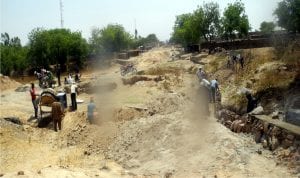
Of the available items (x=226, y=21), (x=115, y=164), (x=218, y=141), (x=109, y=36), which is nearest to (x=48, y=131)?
(x=115, y=164)

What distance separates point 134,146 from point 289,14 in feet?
111

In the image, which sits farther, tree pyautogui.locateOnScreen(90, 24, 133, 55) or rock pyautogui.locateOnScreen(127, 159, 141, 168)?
tree pyautogui.locateOnScreen(90, 24, 133, 55)

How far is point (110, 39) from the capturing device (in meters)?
69.0

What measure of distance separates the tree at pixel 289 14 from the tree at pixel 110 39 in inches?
1231

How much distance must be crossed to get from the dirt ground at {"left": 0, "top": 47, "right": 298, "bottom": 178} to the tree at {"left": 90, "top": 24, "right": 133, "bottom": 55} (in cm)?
4902

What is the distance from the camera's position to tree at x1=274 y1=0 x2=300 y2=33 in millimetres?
42172

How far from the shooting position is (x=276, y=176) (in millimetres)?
10414

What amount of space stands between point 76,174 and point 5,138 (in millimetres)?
5923

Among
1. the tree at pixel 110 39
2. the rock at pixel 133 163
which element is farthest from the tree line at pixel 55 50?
the rock at pixel 133 163

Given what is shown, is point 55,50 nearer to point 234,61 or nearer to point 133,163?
point 234,61

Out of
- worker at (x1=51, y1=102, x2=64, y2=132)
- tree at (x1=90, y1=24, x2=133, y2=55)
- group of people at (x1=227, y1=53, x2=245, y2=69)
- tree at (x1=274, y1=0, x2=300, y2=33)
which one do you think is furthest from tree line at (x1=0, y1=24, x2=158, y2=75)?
worker at (x1=51, y1=102, x2=64, y2=132)

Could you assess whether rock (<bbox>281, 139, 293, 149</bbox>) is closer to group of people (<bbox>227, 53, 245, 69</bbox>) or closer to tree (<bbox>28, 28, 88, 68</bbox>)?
group of people (<bbox>227, 53, 245, 69</bbox>)

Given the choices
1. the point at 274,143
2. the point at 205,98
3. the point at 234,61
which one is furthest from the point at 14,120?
the point at 234,61

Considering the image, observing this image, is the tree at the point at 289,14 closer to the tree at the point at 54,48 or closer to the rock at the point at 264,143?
the tree at the point at 54,48
